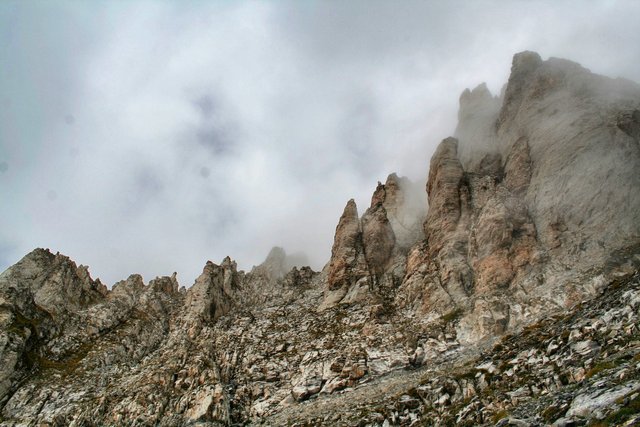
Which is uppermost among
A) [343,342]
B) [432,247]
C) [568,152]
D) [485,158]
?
[485,158]

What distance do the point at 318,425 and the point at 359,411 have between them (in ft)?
16.7

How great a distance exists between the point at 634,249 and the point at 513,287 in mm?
16540

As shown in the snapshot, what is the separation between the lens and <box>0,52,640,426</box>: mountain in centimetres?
4484

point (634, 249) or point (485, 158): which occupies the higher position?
point (485, 158)

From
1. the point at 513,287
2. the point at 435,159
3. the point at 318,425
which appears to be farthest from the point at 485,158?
the point at 318,425

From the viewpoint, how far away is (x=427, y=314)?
7581 centimetres

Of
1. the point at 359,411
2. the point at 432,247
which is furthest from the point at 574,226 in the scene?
the point at 359,411

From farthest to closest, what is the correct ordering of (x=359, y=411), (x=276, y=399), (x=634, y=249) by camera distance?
1. (x=276, y=399)
2. (x=634, y=249)
3. (x=359, y=411)

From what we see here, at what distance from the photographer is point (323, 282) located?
11050 cm

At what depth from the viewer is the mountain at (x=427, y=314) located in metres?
44.8

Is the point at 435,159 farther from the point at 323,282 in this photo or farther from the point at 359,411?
the point at 359,411

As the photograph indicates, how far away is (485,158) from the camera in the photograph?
340 ft

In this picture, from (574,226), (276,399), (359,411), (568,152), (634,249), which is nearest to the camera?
(359,411)

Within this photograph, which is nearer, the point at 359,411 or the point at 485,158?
the point at 359,411
